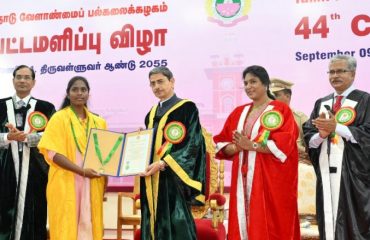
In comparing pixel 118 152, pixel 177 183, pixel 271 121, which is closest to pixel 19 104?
pixel 118 152

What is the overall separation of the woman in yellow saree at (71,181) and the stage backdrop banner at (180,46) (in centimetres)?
182

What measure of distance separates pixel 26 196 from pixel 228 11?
9.48ft

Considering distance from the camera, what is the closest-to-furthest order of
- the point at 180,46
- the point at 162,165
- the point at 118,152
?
1. the point at 162,165
2. the point at 118,152
3. the point at 180,46

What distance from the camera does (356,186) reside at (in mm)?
2861

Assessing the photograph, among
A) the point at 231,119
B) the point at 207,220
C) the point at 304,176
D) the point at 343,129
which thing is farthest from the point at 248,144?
the point at 304,176

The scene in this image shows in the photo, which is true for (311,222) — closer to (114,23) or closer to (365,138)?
(365,138)

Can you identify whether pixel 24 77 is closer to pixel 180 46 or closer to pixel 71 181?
pixel 71 181

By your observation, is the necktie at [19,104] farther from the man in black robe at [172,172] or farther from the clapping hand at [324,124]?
the clapping hand at [324,124]

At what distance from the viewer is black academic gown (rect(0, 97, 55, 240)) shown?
346cm

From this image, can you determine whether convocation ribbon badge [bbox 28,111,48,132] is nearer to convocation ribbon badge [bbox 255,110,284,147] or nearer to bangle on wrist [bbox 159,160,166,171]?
bangle on wrist [bbox 159,160,166,171]

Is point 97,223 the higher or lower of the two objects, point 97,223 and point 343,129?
the lower

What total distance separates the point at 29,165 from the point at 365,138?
2.49 meters

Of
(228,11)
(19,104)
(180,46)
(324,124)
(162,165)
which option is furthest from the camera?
(180,46)

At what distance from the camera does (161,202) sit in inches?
119
